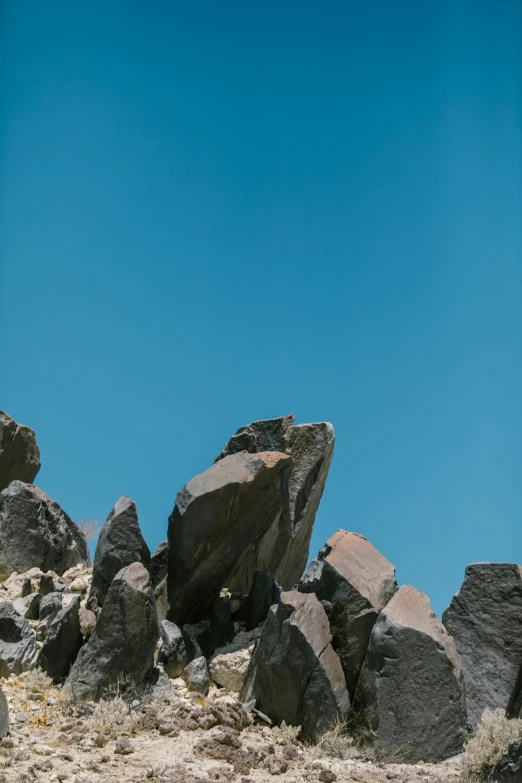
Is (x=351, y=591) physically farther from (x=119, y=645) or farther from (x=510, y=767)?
(x=510, y=767)

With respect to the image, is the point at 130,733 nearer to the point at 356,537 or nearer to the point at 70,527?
the point at 356,537

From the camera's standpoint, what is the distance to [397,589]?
13492 millimetres

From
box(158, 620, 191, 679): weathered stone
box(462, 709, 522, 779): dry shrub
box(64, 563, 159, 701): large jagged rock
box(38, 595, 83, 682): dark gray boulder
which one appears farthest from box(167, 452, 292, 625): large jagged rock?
box(462, 709, 522, 779): dry shrub

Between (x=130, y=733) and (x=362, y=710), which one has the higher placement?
(x=362, y=710)

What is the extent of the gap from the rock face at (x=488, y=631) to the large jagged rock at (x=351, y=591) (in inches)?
48.2

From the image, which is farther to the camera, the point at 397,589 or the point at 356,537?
the point at 356,537

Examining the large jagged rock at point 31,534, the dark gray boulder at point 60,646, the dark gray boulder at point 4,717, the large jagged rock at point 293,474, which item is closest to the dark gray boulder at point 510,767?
the dark gray boulder at point 4,717

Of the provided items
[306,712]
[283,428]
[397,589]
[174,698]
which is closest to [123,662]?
[174,698]

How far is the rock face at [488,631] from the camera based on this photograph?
12844 mm

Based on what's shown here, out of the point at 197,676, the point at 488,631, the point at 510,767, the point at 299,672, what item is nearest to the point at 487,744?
the point at 510,767

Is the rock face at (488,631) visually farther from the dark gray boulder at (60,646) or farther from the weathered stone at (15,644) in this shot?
A: the weathered stone at (15,644)

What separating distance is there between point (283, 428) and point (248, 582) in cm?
375

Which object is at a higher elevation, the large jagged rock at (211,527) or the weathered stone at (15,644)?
the large jagged rock at (211,527)

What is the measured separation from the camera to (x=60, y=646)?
1291 cm
